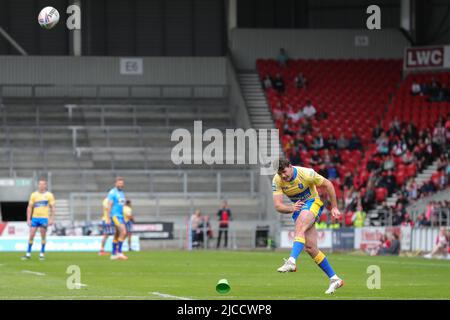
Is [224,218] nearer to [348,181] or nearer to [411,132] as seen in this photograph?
[348,181]

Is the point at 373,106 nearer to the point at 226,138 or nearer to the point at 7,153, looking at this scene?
the point at 226,138

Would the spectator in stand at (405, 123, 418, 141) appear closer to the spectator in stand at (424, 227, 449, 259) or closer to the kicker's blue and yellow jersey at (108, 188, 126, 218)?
the spectator in stand at (424, 227, 449, 259)

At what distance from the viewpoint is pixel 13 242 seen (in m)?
44.1

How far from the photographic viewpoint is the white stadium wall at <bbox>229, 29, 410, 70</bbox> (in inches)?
2292

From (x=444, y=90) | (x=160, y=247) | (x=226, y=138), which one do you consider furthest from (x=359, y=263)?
(x=444, y=90)

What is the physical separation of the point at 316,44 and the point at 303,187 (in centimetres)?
4089

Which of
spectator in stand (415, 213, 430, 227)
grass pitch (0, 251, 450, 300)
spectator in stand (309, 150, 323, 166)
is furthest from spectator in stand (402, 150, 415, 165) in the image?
grass pitch (0, 251, 450, 300)

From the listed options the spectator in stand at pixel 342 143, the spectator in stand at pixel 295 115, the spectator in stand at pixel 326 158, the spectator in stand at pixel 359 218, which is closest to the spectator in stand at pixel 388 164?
the spectator in stand at pixel 326 158

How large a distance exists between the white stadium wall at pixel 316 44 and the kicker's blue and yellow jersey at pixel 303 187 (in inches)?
1554

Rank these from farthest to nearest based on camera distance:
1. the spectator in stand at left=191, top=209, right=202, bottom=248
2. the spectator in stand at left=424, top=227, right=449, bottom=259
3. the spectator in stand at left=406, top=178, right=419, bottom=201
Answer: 1. the spectator in stand at left=191, top=209, right=202, bottom=248
2. the spectator in stand at left=406, top=178, right=419, bottom=201
3. the spectator in stand at left=424, top=227, right=449, bottom=259

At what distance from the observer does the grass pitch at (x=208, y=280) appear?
58.7ft

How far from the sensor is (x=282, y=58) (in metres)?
58.2

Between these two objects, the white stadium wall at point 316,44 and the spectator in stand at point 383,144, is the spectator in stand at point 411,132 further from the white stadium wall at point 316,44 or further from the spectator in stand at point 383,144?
the white stadium wall at point 316,44
